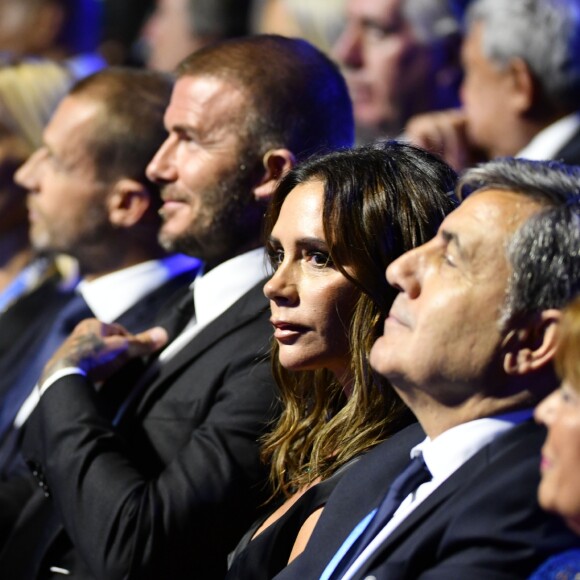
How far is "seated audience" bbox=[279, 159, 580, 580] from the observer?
2.06m

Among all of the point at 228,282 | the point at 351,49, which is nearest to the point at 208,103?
the point at 228,282

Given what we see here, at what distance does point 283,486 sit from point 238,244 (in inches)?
30.5

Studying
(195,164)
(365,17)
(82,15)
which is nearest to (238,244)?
(195,164)

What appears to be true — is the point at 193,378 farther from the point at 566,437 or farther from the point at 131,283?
the point at 566,437

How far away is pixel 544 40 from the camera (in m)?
4.27

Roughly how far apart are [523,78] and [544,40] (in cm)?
14

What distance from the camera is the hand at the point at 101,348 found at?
10.5 ft

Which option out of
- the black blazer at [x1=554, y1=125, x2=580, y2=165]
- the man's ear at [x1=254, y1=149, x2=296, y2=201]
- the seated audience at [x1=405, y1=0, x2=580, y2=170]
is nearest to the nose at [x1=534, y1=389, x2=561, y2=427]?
the man's ear at [x1=254, y1=149, x2=296, y2=201]

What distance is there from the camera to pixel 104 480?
2842 mm

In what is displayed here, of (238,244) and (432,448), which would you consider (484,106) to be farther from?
(432,448)

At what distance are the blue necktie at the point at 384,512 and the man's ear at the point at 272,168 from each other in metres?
1.11

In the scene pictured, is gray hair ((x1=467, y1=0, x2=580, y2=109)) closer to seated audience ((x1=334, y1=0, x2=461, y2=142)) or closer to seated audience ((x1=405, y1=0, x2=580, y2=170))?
seated audience ((x1=405, y1=0, x2=580, y2=170))

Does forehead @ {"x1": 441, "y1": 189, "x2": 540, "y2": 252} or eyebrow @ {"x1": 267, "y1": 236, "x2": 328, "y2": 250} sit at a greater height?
forehead @ {"x1": 441, "y1": 189, "x2": 540, "y2": 252}

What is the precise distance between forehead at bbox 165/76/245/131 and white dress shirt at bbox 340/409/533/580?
129 cm
